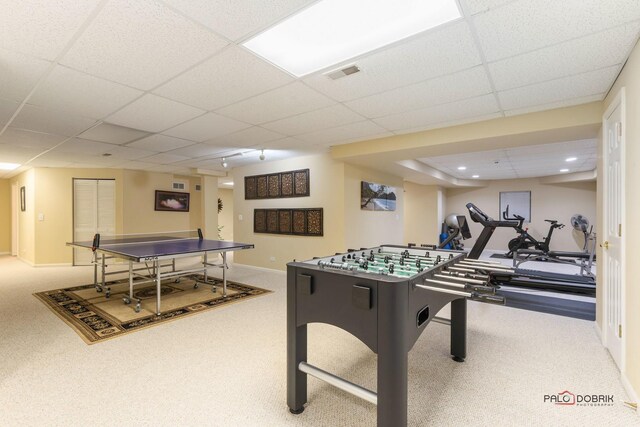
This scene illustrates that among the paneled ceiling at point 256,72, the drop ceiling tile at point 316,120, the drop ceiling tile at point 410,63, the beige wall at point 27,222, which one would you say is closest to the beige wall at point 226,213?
the beige wall at point 27,222

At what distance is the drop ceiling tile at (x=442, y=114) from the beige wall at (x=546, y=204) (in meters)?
7.28

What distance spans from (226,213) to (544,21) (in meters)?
11.6

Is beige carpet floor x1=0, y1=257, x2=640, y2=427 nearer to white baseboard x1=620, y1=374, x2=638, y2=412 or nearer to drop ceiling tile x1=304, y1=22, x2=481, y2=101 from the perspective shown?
white baseboard x1=620, y1=374, x2=638, y2=412

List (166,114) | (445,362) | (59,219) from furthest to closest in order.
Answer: (59,219) → (166,114) → (445,362)

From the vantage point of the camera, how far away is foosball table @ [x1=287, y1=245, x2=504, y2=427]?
147cm

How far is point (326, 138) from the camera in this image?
14.3 ft

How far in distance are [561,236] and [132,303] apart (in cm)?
1070

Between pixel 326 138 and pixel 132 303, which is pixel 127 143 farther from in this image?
pixel 326 138

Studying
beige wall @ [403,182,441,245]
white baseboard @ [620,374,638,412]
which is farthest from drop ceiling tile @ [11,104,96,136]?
beige wall @ [403,182,441,245]

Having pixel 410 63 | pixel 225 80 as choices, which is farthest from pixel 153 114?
pixel 410 63

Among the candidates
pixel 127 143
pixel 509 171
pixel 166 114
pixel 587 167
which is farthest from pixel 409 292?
pixel 587 167

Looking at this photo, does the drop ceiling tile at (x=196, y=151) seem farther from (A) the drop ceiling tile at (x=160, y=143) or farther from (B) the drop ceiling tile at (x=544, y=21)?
(B) the drop ceiling tile at (x=544, y=21)

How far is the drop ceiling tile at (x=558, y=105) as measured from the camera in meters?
2.83

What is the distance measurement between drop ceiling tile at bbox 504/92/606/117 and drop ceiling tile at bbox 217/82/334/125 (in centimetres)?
201
